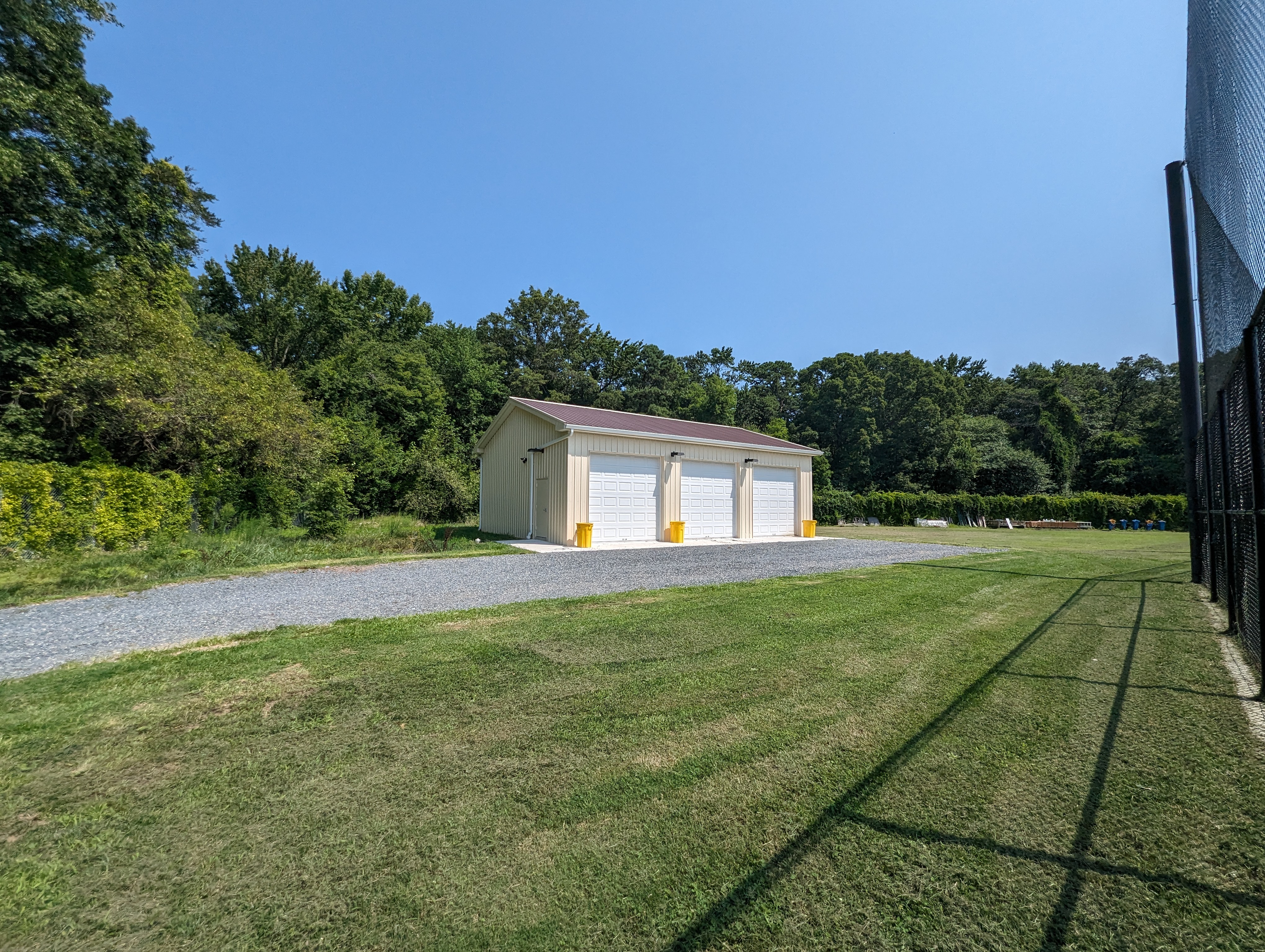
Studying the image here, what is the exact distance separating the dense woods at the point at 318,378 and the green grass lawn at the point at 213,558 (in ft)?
3.62

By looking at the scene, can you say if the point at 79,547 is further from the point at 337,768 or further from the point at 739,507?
the point at 739,507

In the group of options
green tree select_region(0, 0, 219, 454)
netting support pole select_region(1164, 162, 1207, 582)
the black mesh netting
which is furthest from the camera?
green tree select_region(0, 0, 219, 454)

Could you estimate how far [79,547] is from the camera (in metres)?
8.28

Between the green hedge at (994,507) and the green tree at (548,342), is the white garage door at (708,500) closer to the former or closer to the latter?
the green hedge at (994,507)

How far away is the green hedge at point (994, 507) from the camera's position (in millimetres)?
24281

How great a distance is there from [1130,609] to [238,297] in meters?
28.2

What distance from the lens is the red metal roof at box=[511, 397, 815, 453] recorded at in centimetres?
1362

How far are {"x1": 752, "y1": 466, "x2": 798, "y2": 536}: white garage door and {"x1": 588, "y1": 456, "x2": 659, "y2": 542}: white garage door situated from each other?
12.3 feet

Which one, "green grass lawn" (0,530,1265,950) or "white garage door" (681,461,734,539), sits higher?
"white garage door" (681,461,734,539)

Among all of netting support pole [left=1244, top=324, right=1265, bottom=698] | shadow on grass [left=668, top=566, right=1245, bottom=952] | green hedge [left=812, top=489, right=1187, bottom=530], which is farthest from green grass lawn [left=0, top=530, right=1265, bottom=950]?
green hedge [left=812, top=489, right=1187, bottom=530]

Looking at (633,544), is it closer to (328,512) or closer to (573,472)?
(573,472)

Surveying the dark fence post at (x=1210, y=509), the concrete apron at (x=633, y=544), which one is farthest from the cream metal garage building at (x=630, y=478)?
the dark fence post at (x=1210, y=509)

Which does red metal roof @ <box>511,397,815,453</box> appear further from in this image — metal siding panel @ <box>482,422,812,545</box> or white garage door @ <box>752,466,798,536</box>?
white garage door @ <box>752,466,798,536</box>

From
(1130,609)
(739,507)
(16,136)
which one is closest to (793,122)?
(739,507)
